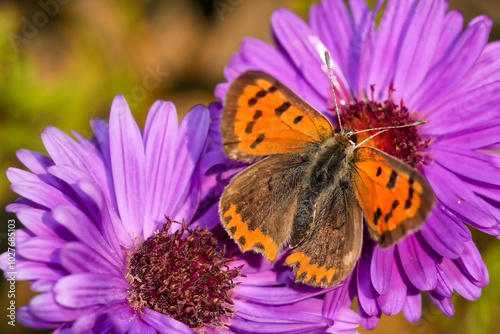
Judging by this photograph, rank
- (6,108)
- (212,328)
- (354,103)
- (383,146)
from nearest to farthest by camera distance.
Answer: (212,328) < (383,146) < (354,103) < (6,108)

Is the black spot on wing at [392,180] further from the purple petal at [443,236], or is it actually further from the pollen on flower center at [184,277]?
the pollen on flower center at [184,277]

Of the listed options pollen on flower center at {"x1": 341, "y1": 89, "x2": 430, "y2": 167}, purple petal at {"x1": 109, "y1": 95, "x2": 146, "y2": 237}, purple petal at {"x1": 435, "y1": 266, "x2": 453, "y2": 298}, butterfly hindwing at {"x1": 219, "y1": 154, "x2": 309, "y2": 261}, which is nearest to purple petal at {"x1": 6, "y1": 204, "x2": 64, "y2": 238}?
purple petal at {"x1": 109, "y1": 95, "x2": 146, "y2": 237}

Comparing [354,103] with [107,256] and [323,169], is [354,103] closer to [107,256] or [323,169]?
[323,169]

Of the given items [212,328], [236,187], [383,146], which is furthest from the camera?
[383,146]

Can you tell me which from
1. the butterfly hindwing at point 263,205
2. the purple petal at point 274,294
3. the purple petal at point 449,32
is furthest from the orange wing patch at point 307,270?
the purple petal at point 449,32

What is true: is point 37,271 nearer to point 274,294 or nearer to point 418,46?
point 274,294

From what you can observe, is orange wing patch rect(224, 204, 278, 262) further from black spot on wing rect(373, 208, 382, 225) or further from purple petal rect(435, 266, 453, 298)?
Answer: purple petal rect(435, 266, 453, 298)

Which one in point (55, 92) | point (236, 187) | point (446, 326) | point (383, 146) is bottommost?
point (446, 326)

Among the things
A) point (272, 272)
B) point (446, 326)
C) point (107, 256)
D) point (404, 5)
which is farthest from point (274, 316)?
point (446, 326)

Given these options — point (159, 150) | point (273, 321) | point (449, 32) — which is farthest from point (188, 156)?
point (449, 32)
